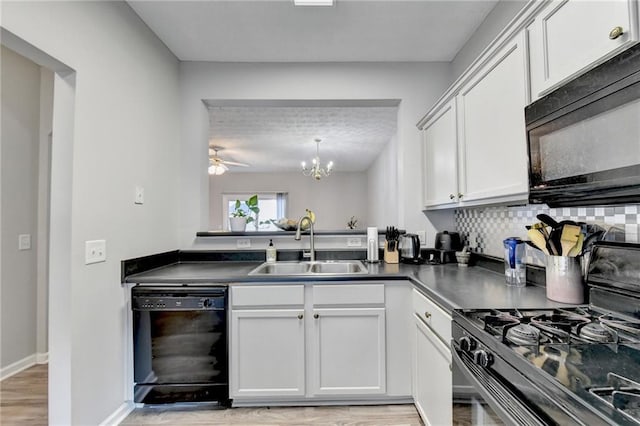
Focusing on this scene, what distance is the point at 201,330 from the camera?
1825 millimetres

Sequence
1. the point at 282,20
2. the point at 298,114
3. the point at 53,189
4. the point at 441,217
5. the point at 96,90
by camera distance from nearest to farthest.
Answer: the point at 53,189
the point at 96,90
the point at 282,20
the point at 441,217
the point at 298,114

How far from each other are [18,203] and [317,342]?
2604 mm

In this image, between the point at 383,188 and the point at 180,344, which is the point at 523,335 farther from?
the point at 383,188

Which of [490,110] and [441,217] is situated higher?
[490,110]

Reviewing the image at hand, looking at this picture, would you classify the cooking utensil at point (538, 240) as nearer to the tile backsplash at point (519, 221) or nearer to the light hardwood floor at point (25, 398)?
the tile backsplash at point (519, 221)

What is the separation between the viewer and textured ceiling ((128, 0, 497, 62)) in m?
1.90

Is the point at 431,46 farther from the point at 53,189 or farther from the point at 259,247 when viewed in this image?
the point at 53,189

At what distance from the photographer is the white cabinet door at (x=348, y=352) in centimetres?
186

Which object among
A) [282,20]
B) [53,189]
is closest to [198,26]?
[282,20]

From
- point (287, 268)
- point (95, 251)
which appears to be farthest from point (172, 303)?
point (287, 268)

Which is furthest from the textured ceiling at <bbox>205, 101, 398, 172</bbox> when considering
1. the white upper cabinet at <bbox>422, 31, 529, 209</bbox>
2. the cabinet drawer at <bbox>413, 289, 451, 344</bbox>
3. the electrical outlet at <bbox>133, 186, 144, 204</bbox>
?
the cabinet drawer at <bbox>413, 289, 451, 344</bbox>

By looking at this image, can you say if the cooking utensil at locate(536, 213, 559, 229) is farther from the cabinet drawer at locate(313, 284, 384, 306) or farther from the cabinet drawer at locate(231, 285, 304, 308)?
the cabinet drawer at locate(231, 285, 304, 308)

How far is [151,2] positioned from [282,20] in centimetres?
82

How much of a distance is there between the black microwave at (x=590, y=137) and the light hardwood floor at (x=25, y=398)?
115 inches
